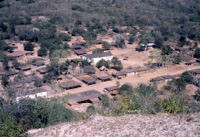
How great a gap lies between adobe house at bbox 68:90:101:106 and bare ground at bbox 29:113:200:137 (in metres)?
9.61

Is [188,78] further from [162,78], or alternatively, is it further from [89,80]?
[89,80]

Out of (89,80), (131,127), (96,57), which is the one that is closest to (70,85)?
(89,80)

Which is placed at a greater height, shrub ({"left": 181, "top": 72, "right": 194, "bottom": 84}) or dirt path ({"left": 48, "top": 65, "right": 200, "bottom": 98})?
shrub ({"left": 181, "top": 72, "right": 194, "bottom": 84})

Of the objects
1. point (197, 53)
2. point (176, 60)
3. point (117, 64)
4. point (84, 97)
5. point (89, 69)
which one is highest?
point (197, 53)

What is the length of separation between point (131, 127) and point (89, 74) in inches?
738

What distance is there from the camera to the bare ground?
9.73 m

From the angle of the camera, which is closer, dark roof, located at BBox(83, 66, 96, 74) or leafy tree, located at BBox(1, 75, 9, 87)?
leafy tree, located at BBox(1, 75, 9, 87)

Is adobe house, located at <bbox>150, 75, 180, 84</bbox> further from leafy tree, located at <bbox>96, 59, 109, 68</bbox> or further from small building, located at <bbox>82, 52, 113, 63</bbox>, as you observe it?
small building, located at <bbox>82, 52, 113, 63</bbox>

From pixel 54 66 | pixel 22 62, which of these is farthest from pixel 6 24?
pixel 54 66

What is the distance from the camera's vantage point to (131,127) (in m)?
10.4

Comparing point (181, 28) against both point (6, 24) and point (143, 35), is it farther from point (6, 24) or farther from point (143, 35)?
point (6, 24)

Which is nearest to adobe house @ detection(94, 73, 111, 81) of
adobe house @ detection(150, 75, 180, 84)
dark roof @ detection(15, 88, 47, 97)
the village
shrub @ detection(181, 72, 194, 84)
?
the village

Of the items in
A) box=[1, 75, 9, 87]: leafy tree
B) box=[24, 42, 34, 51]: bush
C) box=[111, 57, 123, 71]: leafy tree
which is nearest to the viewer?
box=[1, 75, 9, 87]: leafy tree

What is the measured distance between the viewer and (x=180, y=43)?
39062 mm
